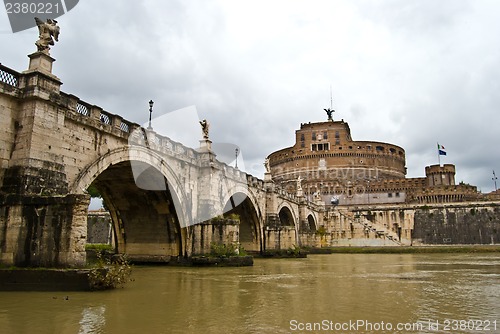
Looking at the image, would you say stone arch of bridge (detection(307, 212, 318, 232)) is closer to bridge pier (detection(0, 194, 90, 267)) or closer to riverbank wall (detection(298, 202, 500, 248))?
riverbank wall (detection(298, 202, 500, 248))

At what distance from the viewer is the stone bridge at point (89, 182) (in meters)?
11.2

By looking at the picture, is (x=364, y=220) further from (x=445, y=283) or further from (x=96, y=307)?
(x=96, y=307)

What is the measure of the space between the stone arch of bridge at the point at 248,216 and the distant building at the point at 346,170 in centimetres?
3325

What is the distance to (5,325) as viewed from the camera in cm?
704

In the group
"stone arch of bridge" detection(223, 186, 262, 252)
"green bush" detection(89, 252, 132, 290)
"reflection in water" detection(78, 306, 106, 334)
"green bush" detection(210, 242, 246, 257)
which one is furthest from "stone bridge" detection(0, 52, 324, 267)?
"reflection in water" detection(78, 306, 106, 334)

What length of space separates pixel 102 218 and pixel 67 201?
39.2m

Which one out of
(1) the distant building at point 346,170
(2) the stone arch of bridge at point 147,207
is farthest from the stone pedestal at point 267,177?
(1) the distant building at point 346,170

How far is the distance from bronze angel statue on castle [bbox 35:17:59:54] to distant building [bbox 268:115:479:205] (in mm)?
56966

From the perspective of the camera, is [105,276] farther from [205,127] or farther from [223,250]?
[205,127]

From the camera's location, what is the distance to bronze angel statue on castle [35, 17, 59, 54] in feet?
43.4

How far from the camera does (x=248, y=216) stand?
34.7 m

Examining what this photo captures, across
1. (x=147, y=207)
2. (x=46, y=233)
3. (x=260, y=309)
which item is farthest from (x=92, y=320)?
(x=147, y=207)

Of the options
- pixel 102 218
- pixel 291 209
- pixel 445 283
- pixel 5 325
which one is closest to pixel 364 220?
pixel 291 209

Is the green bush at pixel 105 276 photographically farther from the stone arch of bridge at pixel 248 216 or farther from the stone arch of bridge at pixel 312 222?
the stone arch of bridge at pixel 312 222
